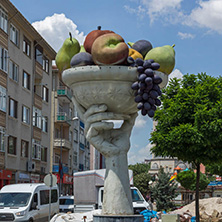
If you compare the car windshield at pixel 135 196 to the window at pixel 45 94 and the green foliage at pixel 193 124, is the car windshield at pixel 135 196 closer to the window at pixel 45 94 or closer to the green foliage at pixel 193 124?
the green foliage at pixel 193 124

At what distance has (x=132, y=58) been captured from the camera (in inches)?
452

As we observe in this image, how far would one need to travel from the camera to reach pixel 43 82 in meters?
47.8

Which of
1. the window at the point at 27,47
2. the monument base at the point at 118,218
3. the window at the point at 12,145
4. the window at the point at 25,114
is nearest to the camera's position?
the monument base at the point at 118,218

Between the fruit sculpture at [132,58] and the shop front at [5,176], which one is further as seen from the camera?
the shop front at [5,176]

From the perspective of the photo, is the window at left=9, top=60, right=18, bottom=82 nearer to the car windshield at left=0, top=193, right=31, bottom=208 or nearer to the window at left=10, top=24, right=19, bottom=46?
the window at left=10, top=24, right=19, bottom=46

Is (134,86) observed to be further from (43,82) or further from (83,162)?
(83,162)

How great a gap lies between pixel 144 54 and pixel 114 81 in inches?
48.6

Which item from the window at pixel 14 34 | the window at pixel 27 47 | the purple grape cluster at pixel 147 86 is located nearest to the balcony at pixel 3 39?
the window at pixel 14 34

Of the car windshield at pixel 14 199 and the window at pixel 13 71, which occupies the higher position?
the window at pixel 13 71

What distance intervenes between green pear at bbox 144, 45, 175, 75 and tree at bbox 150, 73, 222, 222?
790 centimetres

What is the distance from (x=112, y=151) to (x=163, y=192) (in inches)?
1401

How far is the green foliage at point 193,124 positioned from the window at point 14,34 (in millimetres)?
19466

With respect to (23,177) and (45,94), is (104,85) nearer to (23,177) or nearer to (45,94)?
(23,177)

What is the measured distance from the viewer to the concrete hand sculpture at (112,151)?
38.2 feet
